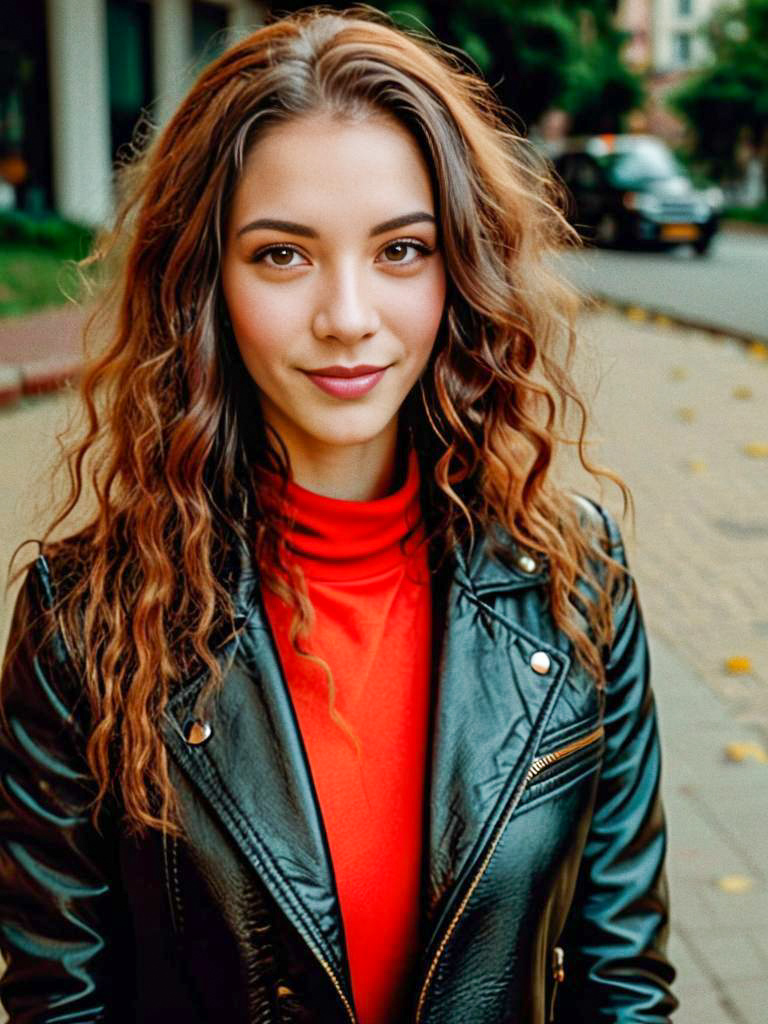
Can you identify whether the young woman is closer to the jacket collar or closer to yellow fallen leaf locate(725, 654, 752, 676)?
the jacket collar

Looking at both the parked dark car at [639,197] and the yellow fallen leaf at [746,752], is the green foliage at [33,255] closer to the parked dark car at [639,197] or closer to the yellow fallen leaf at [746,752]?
the yellow fallen leaf at [746,752]

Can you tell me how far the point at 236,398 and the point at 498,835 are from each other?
0.68 meters

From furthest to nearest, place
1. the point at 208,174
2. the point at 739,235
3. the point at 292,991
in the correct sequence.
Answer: the point at 739,235, the point at 208,174, the point at 292,991

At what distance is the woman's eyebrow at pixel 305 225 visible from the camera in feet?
5.51

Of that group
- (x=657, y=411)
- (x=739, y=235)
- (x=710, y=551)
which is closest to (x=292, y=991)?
(x=710, y=551)

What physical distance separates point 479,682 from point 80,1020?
2.12 ft

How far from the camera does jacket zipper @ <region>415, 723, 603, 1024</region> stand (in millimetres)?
1645

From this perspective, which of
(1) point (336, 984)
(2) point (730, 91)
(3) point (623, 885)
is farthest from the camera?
(2) point (730, 91)

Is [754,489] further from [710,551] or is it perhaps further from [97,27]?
[97,27]

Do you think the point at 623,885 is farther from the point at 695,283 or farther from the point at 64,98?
the point at 64,98

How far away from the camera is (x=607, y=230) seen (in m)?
24.9

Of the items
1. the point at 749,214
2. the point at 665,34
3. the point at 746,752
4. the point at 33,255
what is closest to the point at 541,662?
the point at 746,752

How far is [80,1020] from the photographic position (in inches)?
66.9

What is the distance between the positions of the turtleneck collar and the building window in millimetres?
76783
